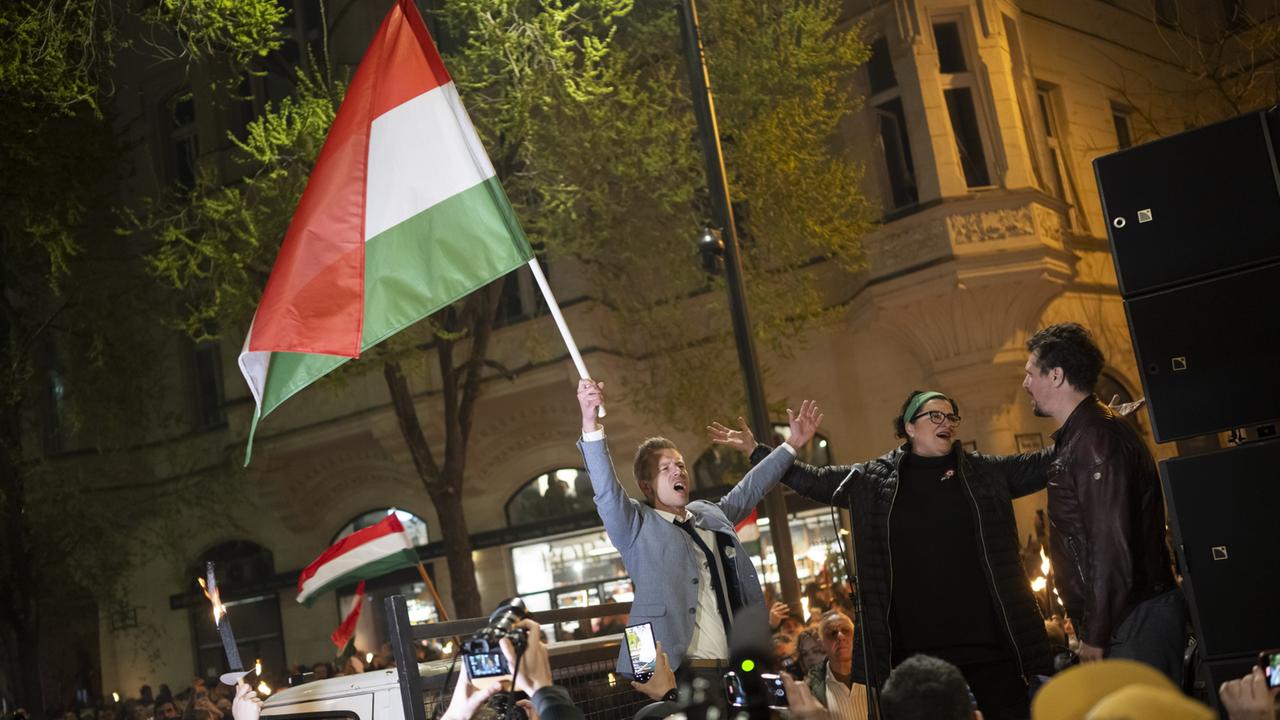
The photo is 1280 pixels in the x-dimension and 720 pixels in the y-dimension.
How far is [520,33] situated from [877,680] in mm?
11759

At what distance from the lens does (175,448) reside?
22.1 metres

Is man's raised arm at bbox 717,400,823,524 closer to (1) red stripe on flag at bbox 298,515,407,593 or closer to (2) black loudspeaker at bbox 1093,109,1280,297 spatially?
(2) black loudspeaker at bbox 1093,109,1280,297

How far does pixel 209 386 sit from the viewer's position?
76.4 feet

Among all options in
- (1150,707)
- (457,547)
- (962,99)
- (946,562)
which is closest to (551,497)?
(457,547)

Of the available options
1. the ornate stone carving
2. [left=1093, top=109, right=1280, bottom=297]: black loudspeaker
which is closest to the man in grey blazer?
[left=1093, top=109, right=1280, bottom=297]: black loudspeaker

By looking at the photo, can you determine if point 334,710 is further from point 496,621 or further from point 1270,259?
point 1270,259

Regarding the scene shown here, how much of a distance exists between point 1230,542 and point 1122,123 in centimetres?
1557

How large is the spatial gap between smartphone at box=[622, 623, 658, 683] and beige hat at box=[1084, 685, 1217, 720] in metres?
2.18

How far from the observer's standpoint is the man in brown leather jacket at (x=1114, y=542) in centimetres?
410

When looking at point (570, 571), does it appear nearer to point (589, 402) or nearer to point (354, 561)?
point (354, 561)

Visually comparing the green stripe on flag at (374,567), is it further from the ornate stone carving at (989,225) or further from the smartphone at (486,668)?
the smartphone at (486,668)

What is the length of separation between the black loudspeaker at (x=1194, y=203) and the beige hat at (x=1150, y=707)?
2126mm

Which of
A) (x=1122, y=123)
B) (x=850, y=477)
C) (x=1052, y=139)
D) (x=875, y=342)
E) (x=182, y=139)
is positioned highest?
(x=182, y=139)

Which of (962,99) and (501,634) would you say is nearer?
(501,634)
